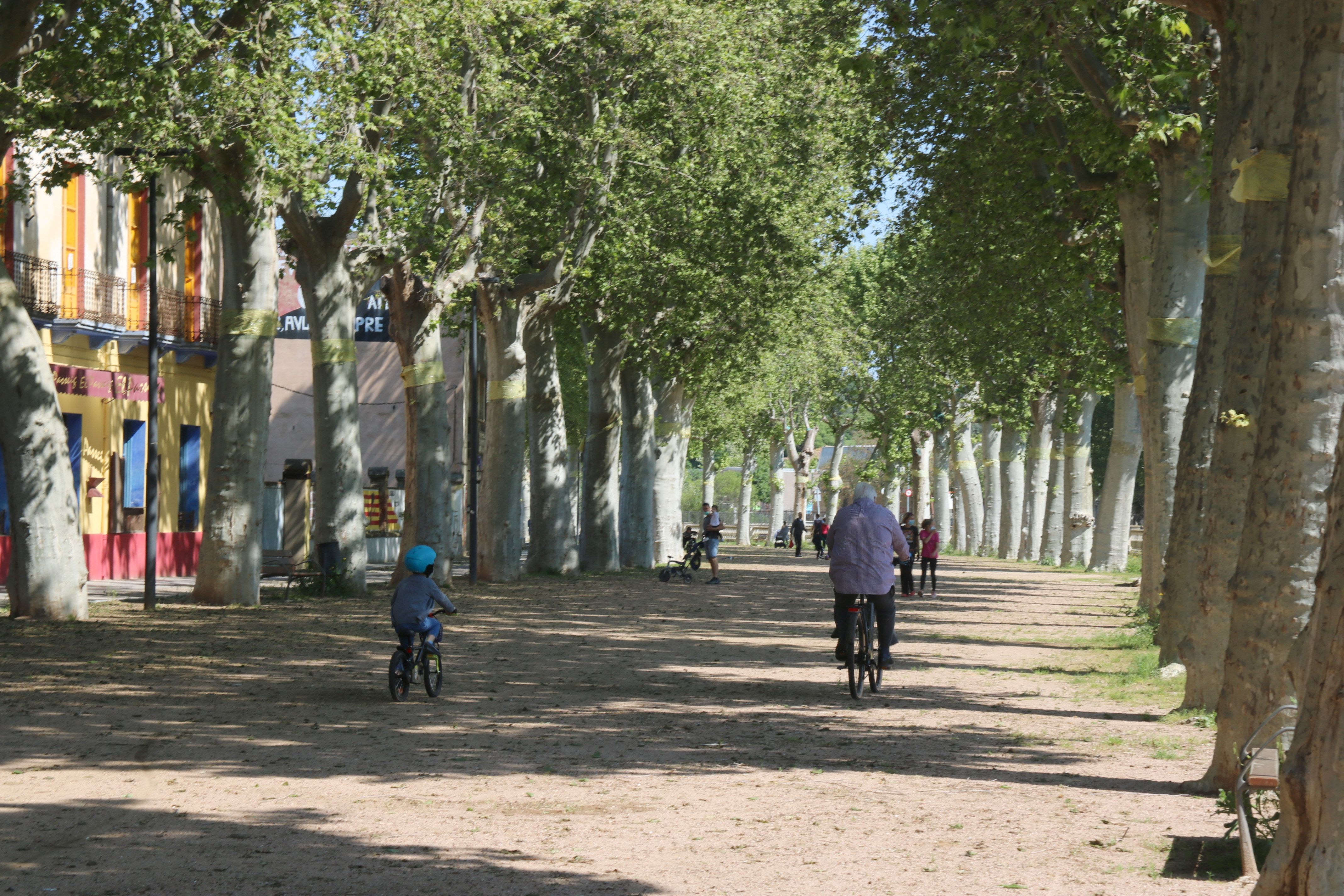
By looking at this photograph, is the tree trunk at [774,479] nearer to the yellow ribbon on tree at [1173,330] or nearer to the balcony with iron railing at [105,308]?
the balcony with iron railing at [105,308]

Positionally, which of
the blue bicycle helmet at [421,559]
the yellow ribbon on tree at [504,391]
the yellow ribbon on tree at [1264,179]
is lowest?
the blue bicycle helmet at [421,559]

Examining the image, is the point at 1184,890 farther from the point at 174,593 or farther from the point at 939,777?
the point at 174,593

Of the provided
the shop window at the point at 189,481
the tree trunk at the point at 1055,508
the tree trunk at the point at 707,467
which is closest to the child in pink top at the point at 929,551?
the shop window at the point at 189,481

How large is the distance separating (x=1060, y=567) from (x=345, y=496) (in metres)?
26.1

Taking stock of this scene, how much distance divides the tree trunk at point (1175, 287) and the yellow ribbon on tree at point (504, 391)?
44.2 ft

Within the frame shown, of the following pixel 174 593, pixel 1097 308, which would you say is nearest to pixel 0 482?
pixel 174 593

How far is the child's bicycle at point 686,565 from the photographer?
3416 cm

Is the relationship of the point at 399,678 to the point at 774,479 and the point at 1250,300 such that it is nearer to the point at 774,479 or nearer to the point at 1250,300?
the point at 1250,300

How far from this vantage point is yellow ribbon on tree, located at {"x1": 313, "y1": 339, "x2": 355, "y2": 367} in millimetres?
24297

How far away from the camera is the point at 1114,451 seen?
117 feet

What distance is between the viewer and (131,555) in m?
30.0

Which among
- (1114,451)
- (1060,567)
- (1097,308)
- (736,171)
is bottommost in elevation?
(1060,567)

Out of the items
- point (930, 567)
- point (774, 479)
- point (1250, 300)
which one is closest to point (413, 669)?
point (1250, 300)

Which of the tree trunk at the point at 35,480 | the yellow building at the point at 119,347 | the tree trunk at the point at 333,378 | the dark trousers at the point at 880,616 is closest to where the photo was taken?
the dark trousers at the point at 880,616
